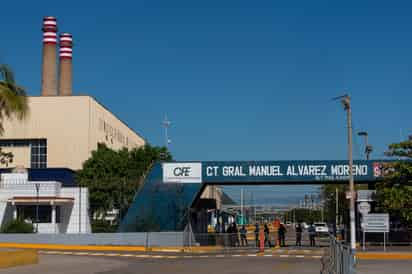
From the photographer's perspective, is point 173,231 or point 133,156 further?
point 133,156

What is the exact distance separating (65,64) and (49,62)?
253 cm

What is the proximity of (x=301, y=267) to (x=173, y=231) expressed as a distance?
717 inches

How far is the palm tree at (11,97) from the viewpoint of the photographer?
81.9 ft

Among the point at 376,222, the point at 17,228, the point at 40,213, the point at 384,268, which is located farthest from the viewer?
the point at 40,213

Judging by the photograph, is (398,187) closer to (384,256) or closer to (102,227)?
(384,256)

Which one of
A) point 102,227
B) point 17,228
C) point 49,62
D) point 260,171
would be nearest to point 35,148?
point 49,62

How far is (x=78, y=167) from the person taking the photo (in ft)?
222

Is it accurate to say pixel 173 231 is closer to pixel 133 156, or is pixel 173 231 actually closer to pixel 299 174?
pixel 299 174

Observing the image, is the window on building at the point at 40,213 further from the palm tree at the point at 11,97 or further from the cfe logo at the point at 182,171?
the palm tree at the point at 11,97

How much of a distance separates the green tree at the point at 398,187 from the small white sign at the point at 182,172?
1080cm

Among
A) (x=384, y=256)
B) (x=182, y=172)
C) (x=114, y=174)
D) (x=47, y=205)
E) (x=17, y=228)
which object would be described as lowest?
(x=384, y=256)

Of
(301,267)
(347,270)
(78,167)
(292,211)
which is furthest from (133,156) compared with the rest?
(292,211)

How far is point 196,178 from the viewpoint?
143ft

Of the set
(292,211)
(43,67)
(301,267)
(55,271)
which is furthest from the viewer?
(292,211)
